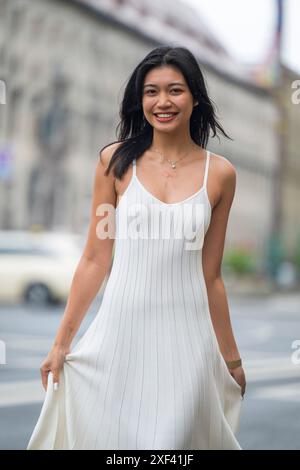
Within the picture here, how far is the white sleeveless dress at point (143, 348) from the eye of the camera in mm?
3328

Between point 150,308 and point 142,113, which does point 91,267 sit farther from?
point 142,113

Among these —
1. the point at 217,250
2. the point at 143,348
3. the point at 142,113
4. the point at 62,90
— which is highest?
the point at 62,90

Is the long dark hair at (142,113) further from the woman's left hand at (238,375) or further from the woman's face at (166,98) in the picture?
the woman's left hand at (238,375)

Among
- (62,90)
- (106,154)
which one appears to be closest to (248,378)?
(106,154)

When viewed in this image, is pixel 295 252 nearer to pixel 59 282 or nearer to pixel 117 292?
pixel 59 282

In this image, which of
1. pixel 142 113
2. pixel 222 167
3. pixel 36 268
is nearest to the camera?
pixel 222 167

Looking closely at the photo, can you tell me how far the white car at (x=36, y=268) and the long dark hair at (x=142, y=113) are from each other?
2110 cm

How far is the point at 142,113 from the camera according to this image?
3648mm

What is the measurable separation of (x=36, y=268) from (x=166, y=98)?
71.7 ft

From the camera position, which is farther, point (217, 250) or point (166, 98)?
point (217, 250)

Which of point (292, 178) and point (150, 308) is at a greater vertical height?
point (292, 178)

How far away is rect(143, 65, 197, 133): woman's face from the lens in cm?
346

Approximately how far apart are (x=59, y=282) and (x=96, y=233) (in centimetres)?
2143

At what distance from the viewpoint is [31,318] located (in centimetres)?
2020
